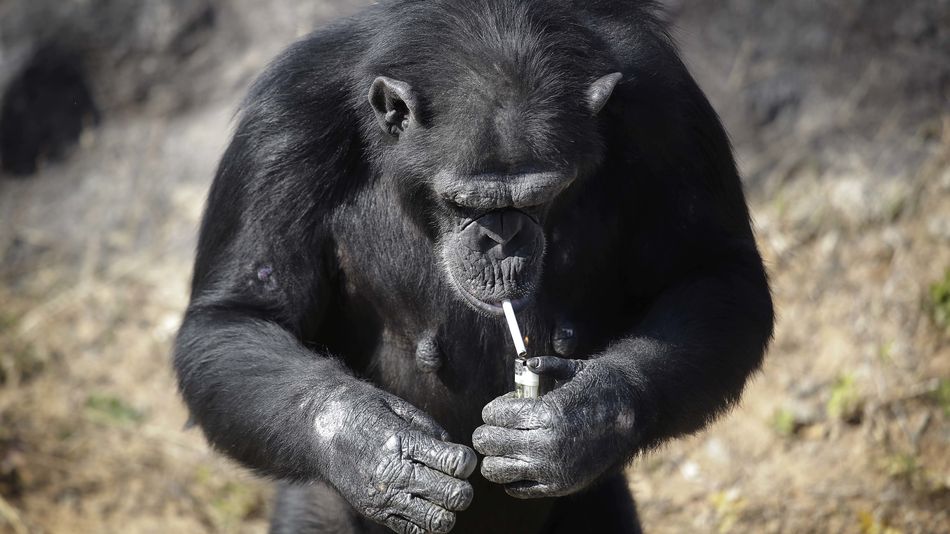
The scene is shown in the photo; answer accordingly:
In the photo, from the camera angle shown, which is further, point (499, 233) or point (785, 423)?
point (785, 423)

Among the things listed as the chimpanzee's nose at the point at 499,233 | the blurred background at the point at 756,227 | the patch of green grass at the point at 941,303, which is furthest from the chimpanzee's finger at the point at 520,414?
the patch of green grass at the point at 941,303

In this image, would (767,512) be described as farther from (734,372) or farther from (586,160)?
(586,160)

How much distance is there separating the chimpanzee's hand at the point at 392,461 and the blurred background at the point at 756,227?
333 cm

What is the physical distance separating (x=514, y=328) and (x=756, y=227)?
509 cm

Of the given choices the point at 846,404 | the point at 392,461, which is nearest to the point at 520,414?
the point at 392,461

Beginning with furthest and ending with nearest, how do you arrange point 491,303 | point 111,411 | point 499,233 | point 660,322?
point 111,411, point 660,322, point 491,303, point 499,233

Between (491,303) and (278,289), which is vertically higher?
(278,289)

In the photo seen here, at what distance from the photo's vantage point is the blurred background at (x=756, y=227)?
24.0 feet

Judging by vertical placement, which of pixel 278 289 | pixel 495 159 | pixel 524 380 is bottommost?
pixel 524 380

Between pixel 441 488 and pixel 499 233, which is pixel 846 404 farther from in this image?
pixel 441 488

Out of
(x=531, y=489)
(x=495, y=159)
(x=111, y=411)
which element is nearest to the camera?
(x=531, y=489)

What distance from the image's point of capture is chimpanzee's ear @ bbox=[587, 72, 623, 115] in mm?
4465

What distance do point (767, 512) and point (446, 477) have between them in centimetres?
370

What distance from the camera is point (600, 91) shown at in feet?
14.7
